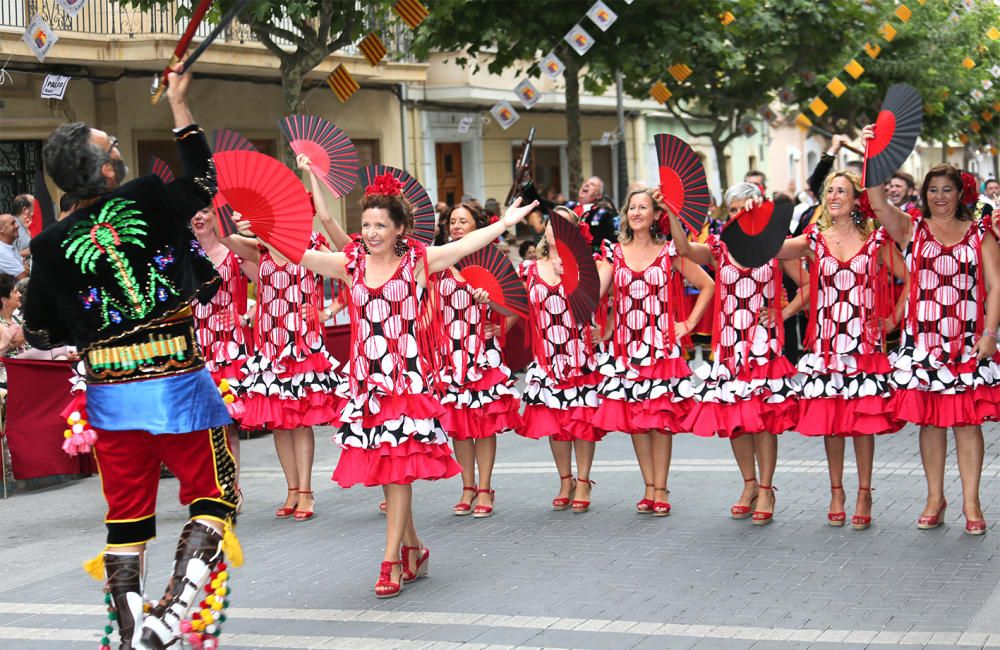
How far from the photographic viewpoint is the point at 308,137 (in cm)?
861

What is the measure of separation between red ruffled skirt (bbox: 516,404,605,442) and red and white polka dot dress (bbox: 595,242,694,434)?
8 cm

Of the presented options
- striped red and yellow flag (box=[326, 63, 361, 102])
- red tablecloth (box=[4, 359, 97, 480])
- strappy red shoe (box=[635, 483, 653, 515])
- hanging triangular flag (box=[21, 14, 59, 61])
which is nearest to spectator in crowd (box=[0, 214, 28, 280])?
hanging triangular flag (box=[21, 14, 59, 61])

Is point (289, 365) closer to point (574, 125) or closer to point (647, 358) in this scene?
point (647, 358)

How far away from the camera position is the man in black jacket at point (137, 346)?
203 inches

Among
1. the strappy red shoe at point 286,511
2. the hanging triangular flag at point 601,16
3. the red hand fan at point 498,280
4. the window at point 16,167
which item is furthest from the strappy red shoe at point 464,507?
the window at point 16,167

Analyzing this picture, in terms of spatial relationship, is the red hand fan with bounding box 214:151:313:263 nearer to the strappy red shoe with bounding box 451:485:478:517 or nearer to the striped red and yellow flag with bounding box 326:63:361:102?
the strappy red shoe with bounding box 451:485:478:517

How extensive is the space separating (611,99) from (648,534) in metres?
27.9

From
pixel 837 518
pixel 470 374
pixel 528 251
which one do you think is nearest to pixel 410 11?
pixel 528 251

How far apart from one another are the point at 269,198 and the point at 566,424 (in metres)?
2.43

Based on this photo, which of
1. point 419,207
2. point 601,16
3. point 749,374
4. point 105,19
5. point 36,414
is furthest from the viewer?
point 105,19

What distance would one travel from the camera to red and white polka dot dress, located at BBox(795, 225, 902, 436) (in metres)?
7.55

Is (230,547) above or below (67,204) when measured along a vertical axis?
below

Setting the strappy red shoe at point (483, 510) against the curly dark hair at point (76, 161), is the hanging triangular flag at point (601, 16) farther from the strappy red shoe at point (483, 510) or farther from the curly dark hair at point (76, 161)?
the curly dark hair at point (76, 161)

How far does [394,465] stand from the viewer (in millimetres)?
6613
